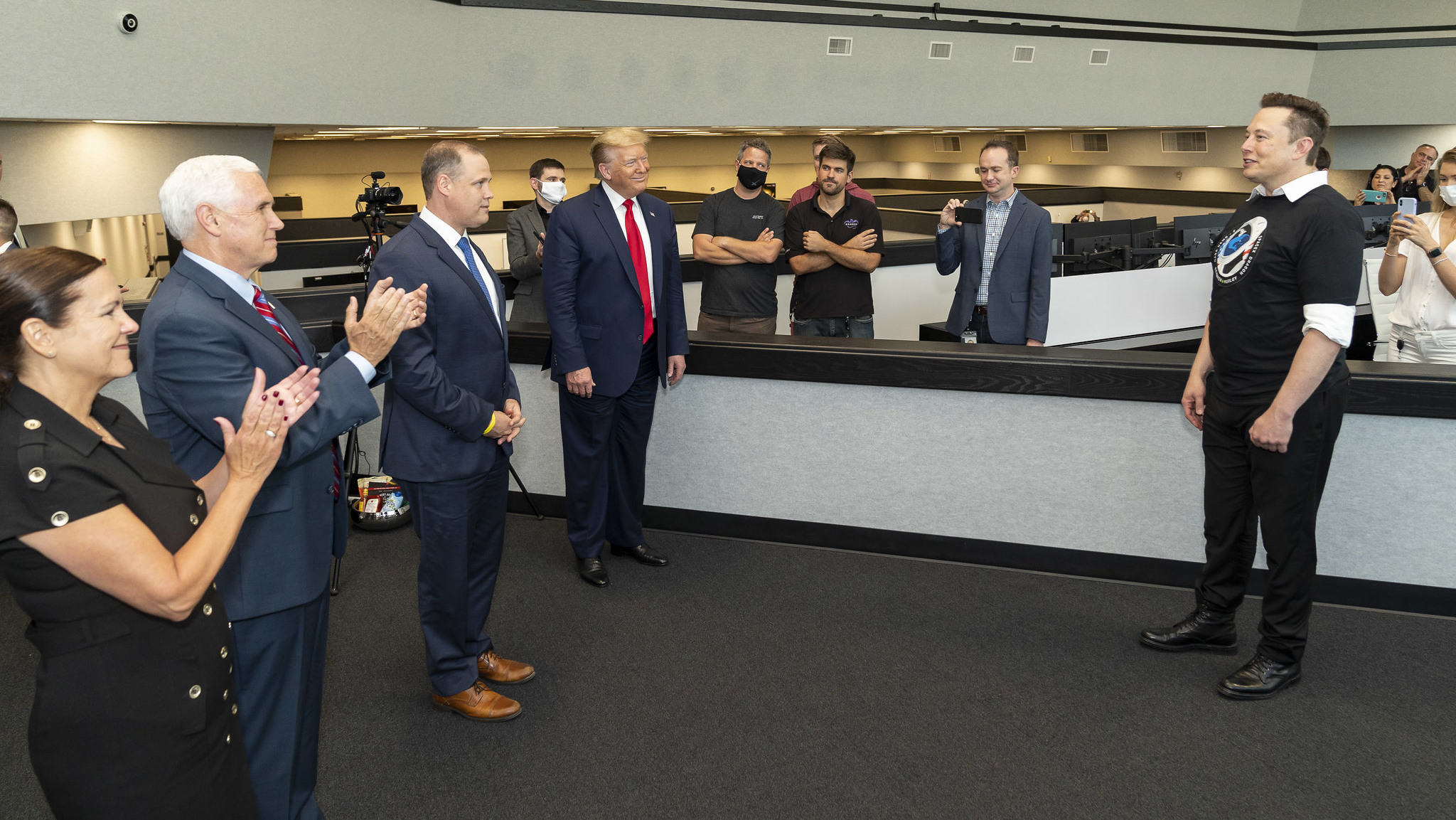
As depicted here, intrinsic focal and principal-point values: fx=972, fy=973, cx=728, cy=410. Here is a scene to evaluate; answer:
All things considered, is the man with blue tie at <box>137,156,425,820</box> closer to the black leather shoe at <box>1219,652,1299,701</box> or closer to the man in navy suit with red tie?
the man in navy suit with red tie

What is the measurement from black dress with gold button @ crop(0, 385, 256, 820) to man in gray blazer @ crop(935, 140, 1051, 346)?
300cm

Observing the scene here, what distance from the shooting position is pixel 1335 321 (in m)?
2.29

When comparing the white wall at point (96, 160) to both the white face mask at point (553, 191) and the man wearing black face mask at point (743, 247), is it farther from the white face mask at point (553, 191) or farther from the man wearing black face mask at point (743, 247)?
the man wearing black face mask at point (743, 247)


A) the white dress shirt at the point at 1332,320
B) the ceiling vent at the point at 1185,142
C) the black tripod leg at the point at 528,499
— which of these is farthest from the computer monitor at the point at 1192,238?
the ceiling vent at the point at 1185,142

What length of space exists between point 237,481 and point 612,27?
7581 mm

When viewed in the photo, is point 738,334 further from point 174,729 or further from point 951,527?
point 174,729

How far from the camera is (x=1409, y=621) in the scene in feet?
9.80

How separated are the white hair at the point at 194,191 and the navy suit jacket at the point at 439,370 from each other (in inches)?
22.5

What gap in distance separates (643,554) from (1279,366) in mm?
2070

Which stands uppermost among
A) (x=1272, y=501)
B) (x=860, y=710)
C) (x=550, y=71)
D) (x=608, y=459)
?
(x=550, y=71)

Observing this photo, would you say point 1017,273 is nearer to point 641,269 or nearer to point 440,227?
point 641,269

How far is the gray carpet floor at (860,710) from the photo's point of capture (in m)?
2.20

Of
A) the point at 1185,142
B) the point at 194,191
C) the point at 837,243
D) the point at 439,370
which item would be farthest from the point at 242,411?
the point at 1185,142

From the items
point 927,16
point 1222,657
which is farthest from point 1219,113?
point 1222,657
